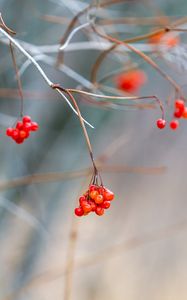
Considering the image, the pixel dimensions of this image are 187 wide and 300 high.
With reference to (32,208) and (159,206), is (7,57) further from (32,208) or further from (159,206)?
(159,206)

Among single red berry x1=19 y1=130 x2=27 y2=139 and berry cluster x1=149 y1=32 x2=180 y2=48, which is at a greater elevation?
berry cluster x1=149 y1=32 x2=180 y2=48

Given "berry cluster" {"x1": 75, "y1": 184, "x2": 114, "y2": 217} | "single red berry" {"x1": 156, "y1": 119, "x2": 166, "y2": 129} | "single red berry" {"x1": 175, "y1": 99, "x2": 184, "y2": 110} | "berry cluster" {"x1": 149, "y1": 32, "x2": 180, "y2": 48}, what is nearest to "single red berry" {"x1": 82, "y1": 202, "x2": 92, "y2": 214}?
"berry cluster" {"x1": 75, "y1": 184, "x2": 114, "y2": 217}

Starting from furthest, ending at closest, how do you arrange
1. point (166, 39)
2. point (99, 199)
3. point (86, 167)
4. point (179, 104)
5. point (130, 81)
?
point (86, 167) → point (130, 81) → point (166, 39) → point (179, 104) → point (99, 199)

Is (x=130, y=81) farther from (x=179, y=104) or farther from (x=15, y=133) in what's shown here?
(x=15, y=133)

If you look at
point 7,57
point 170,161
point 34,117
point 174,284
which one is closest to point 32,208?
point 34,117

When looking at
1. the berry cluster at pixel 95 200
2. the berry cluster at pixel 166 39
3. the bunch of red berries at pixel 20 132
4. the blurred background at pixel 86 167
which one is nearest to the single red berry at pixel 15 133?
the bunch of red berries at pixel 20 132

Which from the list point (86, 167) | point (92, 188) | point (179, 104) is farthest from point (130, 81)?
point (92, 188)

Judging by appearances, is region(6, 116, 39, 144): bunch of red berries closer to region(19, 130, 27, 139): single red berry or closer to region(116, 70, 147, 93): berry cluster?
region(19, 130, 27, 139): single red berry
